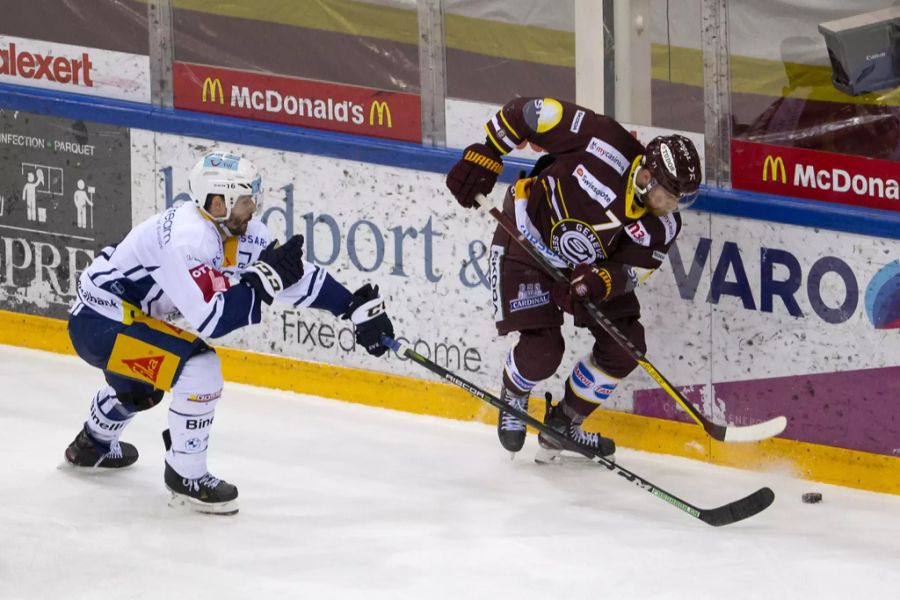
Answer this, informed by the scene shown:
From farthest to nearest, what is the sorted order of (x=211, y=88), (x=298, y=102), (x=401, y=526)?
(x=211, y=88), (x=298, y=102), (x=401, y=526)

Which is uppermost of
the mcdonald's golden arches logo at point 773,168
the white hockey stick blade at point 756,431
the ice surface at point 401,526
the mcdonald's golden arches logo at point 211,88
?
the mcdonald's golden arches logo at point 211,88

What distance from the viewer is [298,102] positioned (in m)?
6.47

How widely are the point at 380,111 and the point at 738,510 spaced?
2054 mm

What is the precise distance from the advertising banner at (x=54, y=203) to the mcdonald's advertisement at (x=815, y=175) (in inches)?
94.4

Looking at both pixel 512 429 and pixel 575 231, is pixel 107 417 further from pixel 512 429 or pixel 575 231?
pixel 575 231

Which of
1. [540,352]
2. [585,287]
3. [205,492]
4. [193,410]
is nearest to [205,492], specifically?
[205,492]

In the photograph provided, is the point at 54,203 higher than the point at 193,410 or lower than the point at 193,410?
higher

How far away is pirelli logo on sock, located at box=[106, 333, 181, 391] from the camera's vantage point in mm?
4988

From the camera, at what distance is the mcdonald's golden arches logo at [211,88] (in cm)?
662

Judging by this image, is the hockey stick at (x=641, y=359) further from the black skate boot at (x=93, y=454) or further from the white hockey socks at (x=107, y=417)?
the black skate boot at (x=93, y=454)

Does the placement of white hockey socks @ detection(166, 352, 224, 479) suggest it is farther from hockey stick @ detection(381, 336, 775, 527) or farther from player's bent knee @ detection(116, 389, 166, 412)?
hockey stick @ detection(381, 336, 775, 527)

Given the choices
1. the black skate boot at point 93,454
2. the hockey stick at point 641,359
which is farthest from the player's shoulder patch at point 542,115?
the black skate boot at point 93,454

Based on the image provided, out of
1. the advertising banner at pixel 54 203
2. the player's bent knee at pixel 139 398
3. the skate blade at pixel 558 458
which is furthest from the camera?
the advertising banner at pixel 54 203

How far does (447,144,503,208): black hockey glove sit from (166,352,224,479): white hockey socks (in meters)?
0.92
